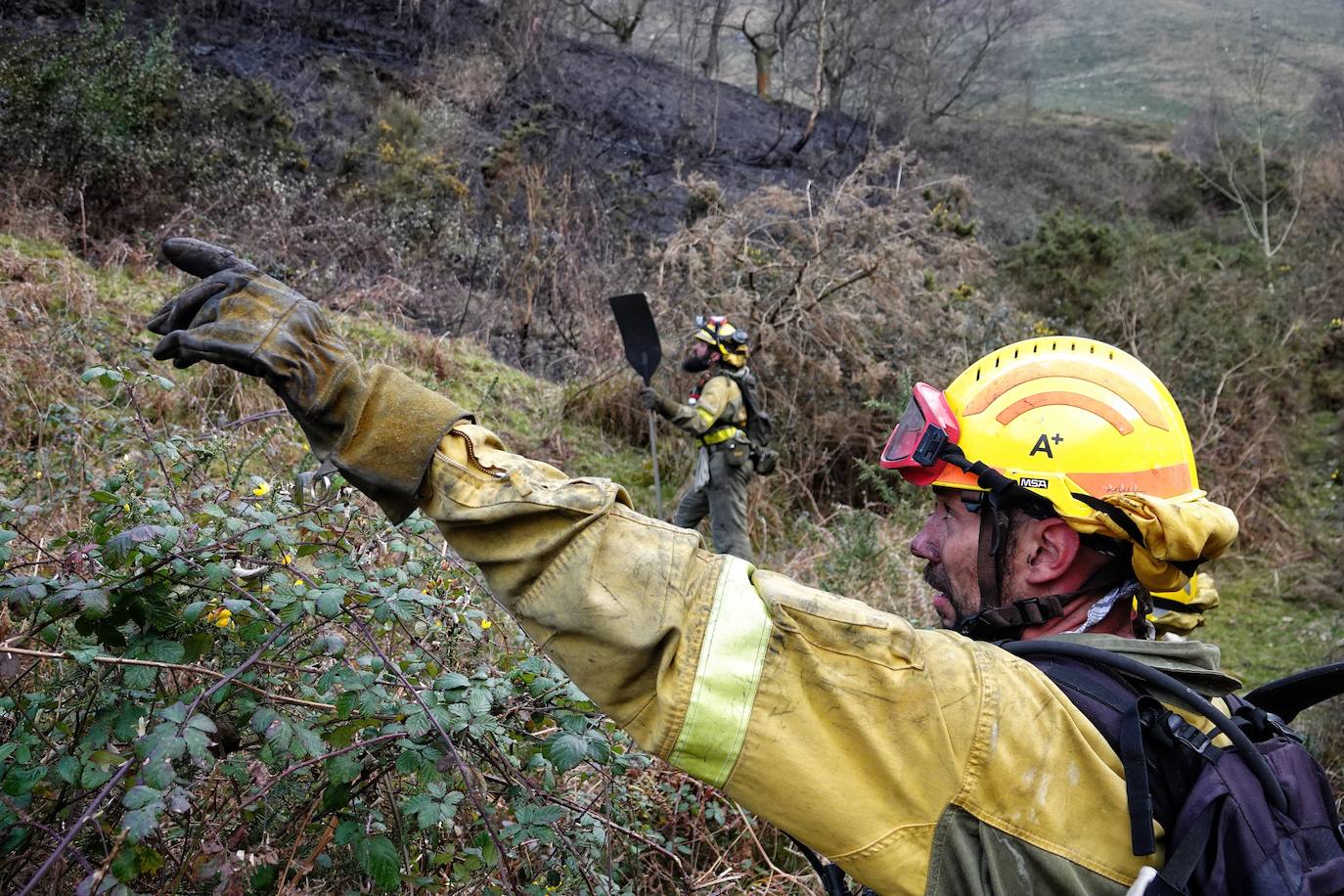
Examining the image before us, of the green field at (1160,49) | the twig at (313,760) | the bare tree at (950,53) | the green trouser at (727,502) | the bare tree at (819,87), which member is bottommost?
the green trouser at (727,502)

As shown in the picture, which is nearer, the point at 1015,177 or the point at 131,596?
the point at 131,596

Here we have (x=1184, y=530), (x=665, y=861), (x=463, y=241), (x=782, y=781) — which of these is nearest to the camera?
(x=782, y=781)

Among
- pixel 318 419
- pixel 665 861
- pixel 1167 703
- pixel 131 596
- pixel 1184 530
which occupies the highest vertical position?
pixel 1184 530

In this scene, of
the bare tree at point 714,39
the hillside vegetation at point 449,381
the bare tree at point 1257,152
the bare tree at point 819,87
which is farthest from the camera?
the bare tree at point 714,39

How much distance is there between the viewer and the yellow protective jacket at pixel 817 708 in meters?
1.23

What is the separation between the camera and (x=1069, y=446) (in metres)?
1.86

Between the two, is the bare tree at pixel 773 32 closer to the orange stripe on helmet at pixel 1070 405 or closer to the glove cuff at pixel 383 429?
the orange stripe on helmet at pixel 1070 405

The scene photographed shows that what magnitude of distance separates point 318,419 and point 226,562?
61 cm

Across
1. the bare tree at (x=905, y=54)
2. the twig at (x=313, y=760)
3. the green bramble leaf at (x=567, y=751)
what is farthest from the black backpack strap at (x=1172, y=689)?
the bare tree at (x=905, y=54)

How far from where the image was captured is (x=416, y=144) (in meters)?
15.5

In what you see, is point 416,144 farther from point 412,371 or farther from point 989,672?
point 989,672

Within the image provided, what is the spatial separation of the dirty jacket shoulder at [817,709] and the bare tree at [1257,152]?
16.5 metres

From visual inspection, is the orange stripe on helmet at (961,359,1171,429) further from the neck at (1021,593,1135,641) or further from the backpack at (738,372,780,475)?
the backpack at (738,372,780,475)

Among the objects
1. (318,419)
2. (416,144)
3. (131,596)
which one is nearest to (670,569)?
(318,419)
